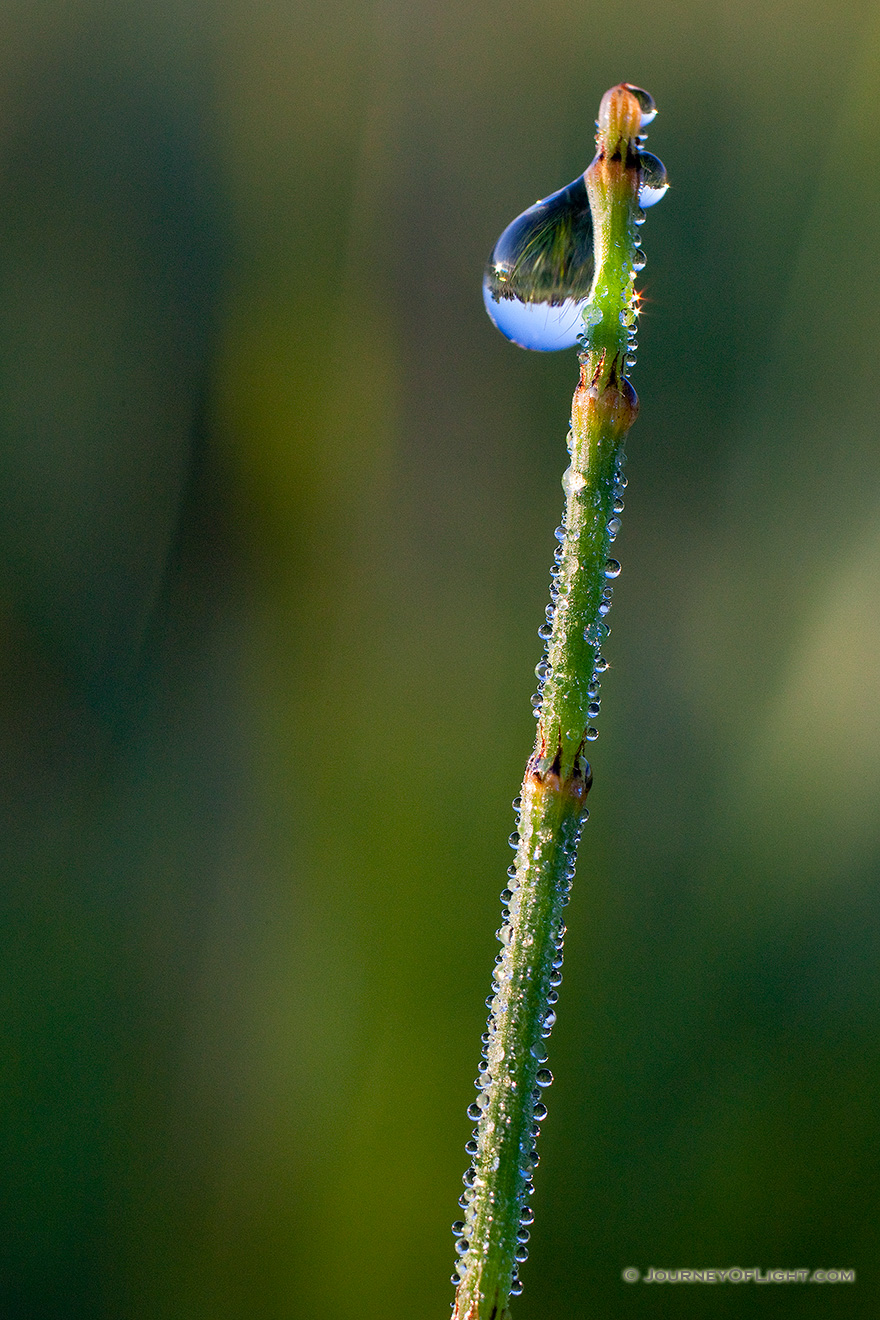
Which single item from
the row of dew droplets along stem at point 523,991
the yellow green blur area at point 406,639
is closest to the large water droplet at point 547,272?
the row of dew droplets along stem at point 523,991

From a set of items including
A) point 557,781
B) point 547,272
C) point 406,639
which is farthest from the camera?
point 406,639

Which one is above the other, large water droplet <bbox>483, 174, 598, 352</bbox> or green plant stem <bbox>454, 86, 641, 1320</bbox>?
large water droplet <bbox>483, 174, 598, 352</bbox>

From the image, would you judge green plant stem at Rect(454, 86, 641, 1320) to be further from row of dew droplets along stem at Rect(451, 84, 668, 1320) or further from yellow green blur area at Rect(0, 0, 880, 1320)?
yellow green blur area at Rect(0, 0, 880, 1320)

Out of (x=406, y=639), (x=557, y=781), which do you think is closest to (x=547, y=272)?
(x=557, y=781)

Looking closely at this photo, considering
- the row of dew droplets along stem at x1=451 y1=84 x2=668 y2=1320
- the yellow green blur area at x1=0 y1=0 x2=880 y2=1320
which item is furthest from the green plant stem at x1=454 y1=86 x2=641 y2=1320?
the yellow green blur area at x1=0 y1=0 x2=880 y2=1320

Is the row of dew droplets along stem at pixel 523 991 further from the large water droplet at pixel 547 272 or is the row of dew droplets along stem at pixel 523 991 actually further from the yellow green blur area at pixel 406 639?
the yellow green blur area at pixel 406 639

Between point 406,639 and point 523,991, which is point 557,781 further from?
point 406,639

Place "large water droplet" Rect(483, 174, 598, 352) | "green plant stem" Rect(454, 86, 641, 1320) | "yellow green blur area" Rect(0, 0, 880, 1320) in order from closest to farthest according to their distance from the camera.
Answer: "green plant stem" Rect(454, 86, 641, 1320) < "large water droplet" Rect(483, 174, 598, 352) < "yellow green blur area" Rect(0, 0, 880, 1320)
